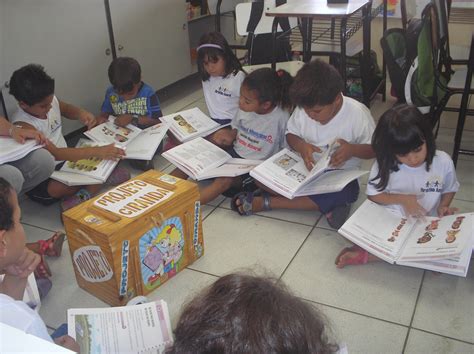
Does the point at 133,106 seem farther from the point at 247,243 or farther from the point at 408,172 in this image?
the point at 408,172

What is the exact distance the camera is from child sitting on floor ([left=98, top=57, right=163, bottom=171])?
8.05 ft

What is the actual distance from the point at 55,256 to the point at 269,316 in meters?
1.32

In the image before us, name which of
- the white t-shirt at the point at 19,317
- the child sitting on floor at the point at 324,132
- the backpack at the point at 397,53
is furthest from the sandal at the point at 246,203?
the white t-shirt at the point at 19,317

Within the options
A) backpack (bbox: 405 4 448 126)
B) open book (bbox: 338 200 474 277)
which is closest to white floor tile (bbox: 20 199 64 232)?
open book (bbox: 338 200 474 277)

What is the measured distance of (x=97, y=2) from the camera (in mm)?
2654

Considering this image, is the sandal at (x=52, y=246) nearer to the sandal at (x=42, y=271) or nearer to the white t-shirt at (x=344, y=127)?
the sandal at (x=42, y=271)

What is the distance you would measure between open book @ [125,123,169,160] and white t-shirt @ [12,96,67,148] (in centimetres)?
32

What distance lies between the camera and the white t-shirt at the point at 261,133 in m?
2.15

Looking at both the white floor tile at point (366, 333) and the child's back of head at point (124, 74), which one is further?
the child's back of head at point (124, 74)

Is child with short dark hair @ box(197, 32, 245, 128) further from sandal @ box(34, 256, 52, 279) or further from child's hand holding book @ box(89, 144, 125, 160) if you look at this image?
sandal @ box(34, 256, 52, 279)

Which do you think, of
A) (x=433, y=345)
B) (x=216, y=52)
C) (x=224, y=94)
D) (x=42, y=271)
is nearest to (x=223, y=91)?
(x=224, y=94)

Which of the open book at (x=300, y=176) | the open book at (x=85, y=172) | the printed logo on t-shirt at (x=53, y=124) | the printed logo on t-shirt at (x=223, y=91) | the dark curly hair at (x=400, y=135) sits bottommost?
the open book at (x=85, y=172)

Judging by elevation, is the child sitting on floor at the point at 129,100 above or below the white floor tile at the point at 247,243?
above

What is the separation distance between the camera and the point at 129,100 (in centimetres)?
254
